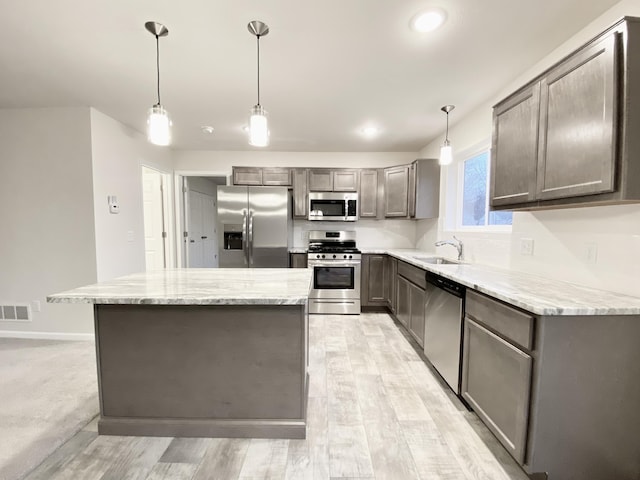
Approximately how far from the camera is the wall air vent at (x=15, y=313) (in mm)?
3027

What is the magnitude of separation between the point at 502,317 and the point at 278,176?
347 centimetres

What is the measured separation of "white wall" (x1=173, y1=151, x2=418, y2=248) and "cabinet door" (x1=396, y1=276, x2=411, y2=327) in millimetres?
1183

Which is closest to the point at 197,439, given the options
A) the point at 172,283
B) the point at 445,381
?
the point at 172,283

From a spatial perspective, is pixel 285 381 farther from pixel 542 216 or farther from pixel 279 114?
pixel 279 114

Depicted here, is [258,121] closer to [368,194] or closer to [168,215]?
[368,194]

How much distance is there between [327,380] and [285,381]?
0.76 m

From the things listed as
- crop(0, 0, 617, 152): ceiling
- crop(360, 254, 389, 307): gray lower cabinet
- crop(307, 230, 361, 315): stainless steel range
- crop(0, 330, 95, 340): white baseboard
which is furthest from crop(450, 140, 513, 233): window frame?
crop(0, 330, 95, 340): white baseboard

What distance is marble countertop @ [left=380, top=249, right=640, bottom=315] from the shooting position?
1233mm

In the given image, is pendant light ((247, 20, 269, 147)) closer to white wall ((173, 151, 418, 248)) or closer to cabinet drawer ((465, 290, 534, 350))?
cabinet drawer ((465, 290, 534, 350))

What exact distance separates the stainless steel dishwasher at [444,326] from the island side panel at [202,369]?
111cm

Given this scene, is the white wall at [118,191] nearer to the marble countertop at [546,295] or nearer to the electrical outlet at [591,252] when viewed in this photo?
the marble countertop at [546,295]

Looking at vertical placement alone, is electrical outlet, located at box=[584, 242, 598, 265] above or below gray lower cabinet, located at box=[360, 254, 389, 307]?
above

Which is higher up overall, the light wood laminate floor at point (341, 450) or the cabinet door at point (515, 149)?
the cabinet door at point (515, 149)

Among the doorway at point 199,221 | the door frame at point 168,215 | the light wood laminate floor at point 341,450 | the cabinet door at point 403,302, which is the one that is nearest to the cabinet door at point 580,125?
the light wood laminate floor at point 341,450
